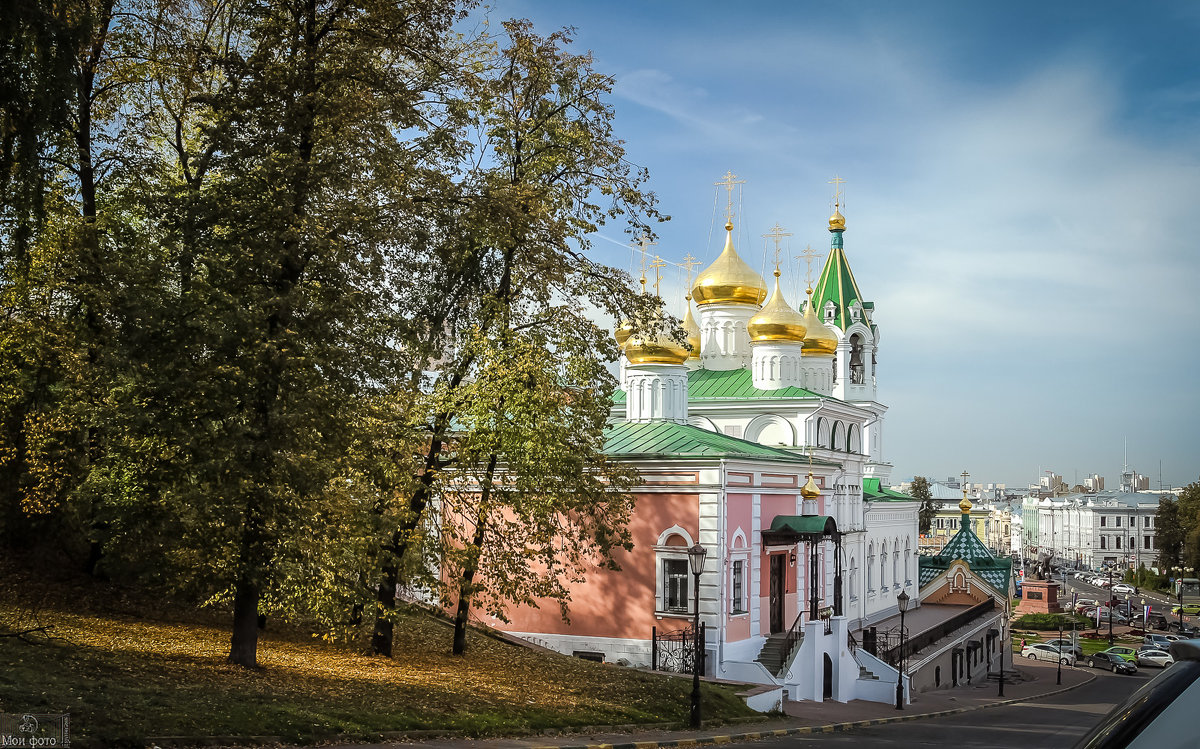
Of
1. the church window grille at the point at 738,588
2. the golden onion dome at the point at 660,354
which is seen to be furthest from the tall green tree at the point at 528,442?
the golden onion dome at the point at 660,354

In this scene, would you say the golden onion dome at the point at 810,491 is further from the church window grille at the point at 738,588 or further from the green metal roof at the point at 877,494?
the green metal roof at the point at 877,494

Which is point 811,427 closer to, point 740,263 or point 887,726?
point 740,263

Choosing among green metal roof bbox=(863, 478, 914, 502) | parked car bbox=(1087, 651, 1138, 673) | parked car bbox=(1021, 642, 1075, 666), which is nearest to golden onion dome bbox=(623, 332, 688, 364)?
green metal roof bbox=(863, 478, 914, 502)

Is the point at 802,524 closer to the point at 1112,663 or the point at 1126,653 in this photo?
the point at 1112,663

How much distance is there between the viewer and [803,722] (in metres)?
20.0

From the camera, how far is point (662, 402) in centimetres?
3095

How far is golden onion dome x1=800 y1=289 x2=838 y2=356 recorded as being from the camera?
39.3m

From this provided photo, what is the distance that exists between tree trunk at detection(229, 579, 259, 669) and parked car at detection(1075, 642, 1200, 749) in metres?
11.9

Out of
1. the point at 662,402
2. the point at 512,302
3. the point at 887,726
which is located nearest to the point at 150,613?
the point at 512,302

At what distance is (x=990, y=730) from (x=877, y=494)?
22.0 meters

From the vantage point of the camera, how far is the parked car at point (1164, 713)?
2986 millimetres

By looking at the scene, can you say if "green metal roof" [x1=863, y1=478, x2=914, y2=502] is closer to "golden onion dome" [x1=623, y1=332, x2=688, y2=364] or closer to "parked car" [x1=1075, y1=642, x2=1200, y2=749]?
"golden onion dome" [x1=623, y1=332, x2=688, y2=364]

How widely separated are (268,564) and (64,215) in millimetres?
5629

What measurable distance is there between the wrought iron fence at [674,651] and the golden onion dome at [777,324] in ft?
48.8
